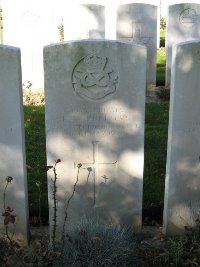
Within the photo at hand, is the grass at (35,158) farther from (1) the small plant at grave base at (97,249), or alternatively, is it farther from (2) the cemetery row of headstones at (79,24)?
(2) the cemetery row of headstones at (79,24)

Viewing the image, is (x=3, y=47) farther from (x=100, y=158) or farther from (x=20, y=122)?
(x=100, y=158)

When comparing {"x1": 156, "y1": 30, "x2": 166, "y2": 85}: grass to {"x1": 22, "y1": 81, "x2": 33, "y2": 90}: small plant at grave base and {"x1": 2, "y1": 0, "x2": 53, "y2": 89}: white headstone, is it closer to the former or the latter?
{"x1": 2, "y1": 0, "x2": 53, "y2": 89}: white headstone

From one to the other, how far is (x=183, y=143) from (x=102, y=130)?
72cm

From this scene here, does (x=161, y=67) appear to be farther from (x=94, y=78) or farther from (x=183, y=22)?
(x=94, y=78)

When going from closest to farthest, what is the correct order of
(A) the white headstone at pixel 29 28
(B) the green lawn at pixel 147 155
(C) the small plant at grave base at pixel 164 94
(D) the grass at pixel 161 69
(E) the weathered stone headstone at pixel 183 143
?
(E) the weathered stone headstone at pixel 183 143 → (B) the green lawn at pixel 147 155 → (C) the small plant at grave base at pixel 164 94 → (A) the white headstone at pixel 29 28 → (D) the grass at pixel 161 69

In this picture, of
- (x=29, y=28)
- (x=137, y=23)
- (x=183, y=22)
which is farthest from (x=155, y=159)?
(x=29, y=28)

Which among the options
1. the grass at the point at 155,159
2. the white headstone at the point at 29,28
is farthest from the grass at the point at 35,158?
the white headstone at the point at 29,28

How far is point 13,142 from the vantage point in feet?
13.4

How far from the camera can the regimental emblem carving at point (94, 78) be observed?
3998 mm

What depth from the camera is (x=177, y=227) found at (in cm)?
445

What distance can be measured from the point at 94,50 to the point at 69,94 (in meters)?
0.43

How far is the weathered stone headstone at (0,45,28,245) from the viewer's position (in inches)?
153

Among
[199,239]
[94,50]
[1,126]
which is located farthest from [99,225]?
[94,50]

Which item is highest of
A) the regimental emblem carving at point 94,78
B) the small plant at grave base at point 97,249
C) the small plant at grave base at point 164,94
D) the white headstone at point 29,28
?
the white headstone at point 29,28
